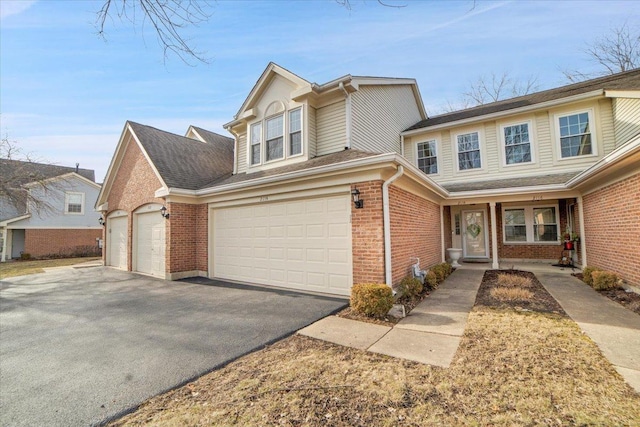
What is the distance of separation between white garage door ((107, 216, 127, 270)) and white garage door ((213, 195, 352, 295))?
17.5 ft

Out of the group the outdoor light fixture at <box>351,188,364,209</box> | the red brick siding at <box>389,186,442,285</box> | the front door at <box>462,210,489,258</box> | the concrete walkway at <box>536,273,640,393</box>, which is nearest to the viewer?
the concrete walkway at <box>536,273,640,393</box>

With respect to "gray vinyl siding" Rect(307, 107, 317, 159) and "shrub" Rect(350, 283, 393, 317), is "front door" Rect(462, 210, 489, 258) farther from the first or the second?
"shrub" Rect(350, 283, 393, 317)

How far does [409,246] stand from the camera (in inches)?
288

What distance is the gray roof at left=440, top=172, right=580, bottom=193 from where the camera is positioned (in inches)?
368

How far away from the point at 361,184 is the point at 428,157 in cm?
770

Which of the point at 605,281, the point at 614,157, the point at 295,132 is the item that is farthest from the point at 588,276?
the point at 295,132

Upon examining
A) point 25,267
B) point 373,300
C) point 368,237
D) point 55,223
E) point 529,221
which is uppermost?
point 55,223

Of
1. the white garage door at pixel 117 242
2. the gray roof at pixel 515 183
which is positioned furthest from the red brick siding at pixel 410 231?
the white garage door at pixel 117 242

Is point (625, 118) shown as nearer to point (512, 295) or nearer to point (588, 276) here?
point (588, 276)

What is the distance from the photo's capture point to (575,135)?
9.95 meters

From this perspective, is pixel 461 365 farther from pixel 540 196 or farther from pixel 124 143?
pixel 124 143

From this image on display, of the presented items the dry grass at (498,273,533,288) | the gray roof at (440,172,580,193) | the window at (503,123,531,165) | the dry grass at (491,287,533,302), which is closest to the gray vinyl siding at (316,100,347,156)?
the gray roof at (440,172,580,193)

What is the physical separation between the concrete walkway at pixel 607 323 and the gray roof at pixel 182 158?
10.4m

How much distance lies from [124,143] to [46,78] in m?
8.94
